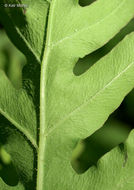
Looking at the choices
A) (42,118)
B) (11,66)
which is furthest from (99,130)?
(42,118)

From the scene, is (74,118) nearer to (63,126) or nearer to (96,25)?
(63,126)

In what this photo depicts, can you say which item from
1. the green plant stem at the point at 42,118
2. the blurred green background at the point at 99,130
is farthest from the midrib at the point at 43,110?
the blurred green background at the point at 99,130

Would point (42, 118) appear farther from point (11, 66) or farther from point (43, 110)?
point (11, 66)

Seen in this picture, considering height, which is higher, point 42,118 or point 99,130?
point 42,118

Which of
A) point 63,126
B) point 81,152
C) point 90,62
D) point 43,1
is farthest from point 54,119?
point 90,62

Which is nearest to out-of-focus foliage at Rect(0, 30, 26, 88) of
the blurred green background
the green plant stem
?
the blurred green background

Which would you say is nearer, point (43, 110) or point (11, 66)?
point (43, 110)

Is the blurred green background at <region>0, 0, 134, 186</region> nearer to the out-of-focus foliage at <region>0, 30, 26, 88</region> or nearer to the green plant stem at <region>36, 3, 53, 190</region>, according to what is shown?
the out-of-focus foliage at <region>0, 30, 26, 88</region>

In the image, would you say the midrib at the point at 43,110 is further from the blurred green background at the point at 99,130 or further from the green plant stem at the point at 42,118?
the blurred green background at the point at 99,130

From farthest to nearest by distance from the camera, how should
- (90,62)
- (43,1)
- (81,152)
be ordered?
(90,62) < (81,152) < (43,1)
